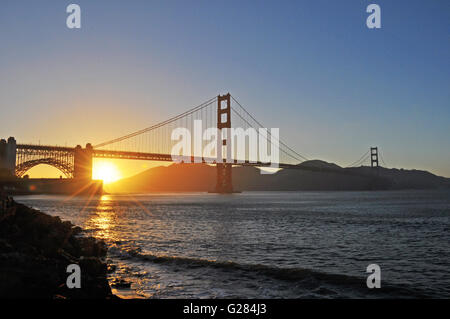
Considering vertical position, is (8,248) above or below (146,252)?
above

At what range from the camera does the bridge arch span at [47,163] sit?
6506 centimetres

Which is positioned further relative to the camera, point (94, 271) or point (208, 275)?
point (208, 275)

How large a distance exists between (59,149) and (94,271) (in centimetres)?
Answer: 7091

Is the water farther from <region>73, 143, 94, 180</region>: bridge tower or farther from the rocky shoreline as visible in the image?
<region>73, 143, 94, 180</region>: bridge tower

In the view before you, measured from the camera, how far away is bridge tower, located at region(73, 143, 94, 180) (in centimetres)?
7150

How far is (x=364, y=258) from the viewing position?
35.1 ft

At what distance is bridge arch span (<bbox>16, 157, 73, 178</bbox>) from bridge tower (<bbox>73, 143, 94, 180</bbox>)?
147 cm

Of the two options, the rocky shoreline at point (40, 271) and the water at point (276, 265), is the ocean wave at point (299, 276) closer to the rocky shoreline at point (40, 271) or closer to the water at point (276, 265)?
the water at point (276, 265)

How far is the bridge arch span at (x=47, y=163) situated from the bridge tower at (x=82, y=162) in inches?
58.0

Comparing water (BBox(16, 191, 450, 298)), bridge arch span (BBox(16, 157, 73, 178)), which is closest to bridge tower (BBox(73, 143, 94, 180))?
bridge arch span (BBox(16, 157, 73, 178))

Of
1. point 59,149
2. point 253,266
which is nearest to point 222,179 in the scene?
point 59,149

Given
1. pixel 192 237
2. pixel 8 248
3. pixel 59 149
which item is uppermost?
pixel 59 149

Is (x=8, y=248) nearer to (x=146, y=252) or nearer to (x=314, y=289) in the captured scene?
(x=146, y=252)

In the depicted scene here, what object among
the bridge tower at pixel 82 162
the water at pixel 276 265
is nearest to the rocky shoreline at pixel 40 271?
the water at pixel 276 265
